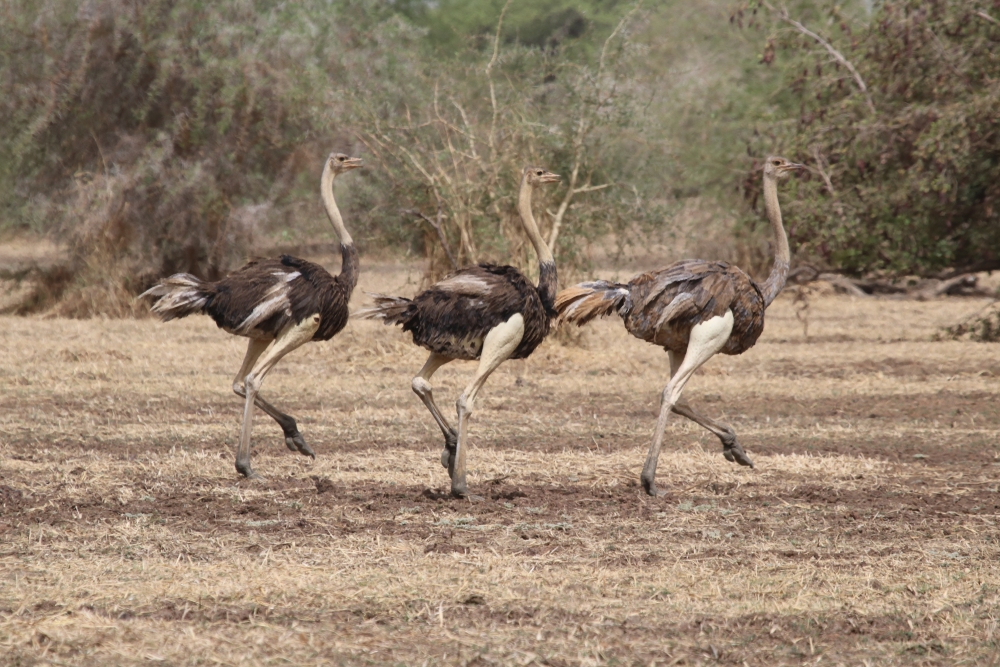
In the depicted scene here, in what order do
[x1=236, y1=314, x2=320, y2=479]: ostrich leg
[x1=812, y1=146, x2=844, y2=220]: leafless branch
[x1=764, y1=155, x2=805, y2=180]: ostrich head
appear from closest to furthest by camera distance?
[x1=236, y1=314, x2=320, y2=479]: ostrich leg → [x1=764, y1=155, x2=805, y2=180]: ostrich head → [x1=812, y1=146, x2=844, y2=220]: leafless branch

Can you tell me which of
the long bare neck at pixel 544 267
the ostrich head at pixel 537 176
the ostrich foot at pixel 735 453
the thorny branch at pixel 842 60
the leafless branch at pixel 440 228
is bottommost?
the ostrich foot at pixel 735 453

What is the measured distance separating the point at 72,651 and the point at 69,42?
13432 millimetres

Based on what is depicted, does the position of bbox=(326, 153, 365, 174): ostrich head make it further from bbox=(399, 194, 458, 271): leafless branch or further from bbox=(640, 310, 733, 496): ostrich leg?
bbox=(399, 194, 458, 271): leafless branch

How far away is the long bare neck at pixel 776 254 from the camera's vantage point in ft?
22.7

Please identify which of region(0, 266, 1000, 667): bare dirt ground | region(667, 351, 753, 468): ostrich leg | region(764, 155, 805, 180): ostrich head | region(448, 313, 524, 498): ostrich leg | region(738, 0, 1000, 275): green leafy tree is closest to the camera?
region(0, 266, 1000, 667): bare dirt ground

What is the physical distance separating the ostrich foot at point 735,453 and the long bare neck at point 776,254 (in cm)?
83

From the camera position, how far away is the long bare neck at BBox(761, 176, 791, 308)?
693cm

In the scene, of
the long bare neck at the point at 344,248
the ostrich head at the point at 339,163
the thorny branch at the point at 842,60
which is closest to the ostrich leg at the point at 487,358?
the long bare neck at the point at 344,248

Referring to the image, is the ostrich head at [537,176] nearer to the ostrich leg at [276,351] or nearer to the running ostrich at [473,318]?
the running ostrich at [473,318]

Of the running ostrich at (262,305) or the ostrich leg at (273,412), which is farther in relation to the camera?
the ostrich leg at (273,412)

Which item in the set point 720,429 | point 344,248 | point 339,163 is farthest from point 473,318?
point 339,163

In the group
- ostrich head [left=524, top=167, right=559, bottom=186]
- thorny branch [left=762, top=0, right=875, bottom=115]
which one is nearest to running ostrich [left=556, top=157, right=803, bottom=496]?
ostrich head [left=524, top=167, right=559, bottom=186]

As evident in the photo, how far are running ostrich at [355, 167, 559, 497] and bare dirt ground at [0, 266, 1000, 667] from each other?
0.62 meters

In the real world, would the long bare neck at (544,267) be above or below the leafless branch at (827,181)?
above
